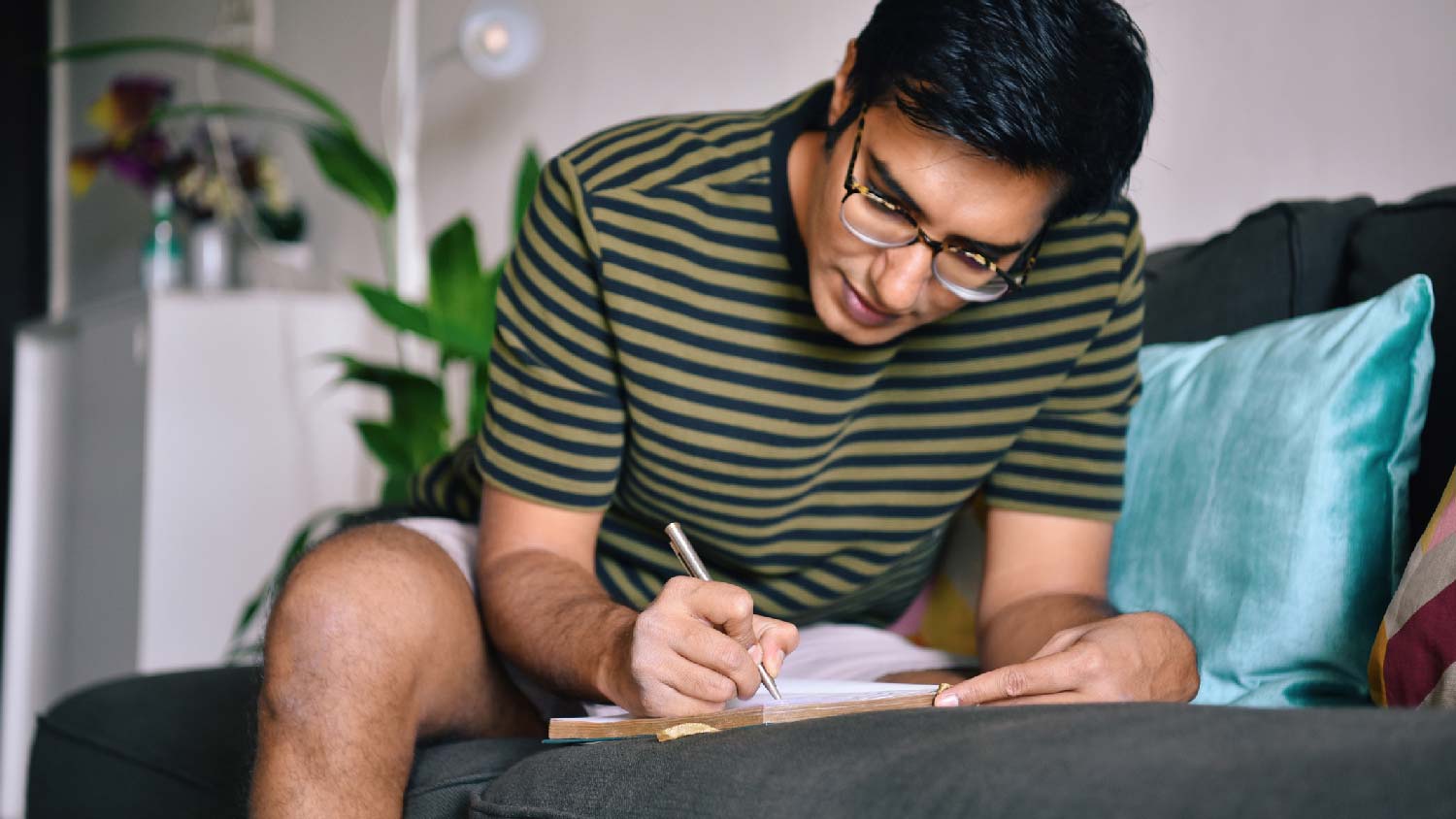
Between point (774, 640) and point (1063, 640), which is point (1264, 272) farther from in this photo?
point (774, 640)

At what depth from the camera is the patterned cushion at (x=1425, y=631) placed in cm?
76

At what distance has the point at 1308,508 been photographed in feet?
3.19

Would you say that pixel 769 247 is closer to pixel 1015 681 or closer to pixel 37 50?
pixel 1015 681

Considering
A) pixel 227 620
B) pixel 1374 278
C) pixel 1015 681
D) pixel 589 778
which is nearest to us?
pixel 589 778

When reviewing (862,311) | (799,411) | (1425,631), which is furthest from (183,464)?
(1425,631)

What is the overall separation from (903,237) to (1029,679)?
0.35 m

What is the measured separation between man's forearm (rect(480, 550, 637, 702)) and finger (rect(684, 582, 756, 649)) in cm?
10

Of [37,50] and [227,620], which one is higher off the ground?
[37,50]

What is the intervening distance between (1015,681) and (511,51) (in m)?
1.73

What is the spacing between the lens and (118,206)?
3.88m

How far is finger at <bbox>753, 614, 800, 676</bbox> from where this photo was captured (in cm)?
84

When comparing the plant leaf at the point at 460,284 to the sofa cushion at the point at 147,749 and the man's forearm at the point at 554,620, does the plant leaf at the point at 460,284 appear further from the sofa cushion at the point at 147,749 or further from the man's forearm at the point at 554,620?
the man's forearm at the point at 554,620

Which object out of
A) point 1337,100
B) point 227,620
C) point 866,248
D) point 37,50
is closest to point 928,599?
point 866,248

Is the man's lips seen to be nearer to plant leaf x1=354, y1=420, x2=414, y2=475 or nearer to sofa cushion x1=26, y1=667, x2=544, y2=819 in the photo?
sofa cushion x1=26, y1=667, x2=544, y2=819
